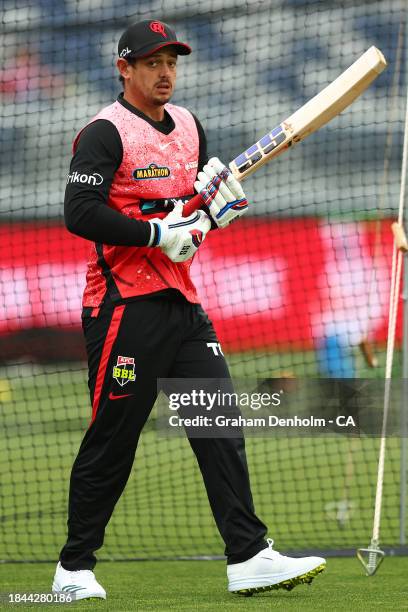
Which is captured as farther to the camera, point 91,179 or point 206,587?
point 206,587

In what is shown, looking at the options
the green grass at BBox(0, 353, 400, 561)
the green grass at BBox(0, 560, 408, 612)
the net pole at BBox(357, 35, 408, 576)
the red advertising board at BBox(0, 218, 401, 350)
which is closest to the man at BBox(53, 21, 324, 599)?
the green grass at BBox(0, 560, 408, 612)

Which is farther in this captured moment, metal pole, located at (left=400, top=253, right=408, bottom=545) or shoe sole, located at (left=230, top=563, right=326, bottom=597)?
metal pole, located at (left=400, top=253, right=408, bottom=545)

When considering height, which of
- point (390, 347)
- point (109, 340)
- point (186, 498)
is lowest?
point (186, 498)

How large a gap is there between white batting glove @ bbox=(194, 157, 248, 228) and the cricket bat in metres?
0.06

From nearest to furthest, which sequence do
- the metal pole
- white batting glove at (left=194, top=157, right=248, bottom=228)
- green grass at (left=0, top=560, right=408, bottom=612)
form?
green grass at (left=0, top=560, right=408, bottom=612) < white batting glove at (left=194, top=157, right=248, bottom=228) < the metal pole

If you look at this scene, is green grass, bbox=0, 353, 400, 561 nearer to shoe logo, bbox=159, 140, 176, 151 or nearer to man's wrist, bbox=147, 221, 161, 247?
man's wrist, bbox=147, 221, 161, 247

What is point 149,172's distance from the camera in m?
3.99

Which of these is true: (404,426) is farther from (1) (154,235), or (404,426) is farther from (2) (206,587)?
(1) (154,235)

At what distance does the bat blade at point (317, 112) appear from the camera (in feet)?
13.2

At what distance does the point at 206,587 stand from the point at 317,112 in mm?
1891

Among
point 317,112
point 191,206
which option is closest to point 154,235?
point 191,206

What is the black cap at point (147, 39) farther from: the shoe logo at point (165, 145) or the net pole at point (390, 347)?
the net pole at point (390, 347)

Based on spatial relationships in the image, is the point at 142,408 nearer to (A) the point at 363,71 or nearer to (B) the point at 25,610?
(B) the point at 25,610

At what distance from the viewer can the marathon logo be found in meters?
3.98
